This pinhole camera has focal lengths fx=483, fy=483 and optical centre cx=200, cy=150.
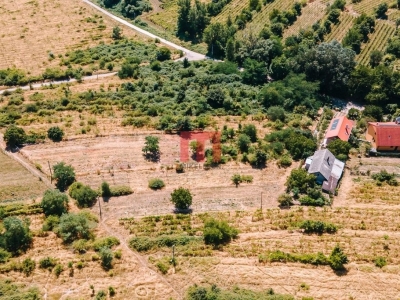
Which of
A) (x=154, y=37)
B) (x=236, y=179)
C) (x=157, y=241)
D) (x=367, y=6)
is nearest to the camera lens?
(x=157, y=241)

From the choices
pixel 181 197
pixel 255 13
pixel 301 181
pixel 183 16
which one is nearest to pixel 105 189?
pixel 181 197

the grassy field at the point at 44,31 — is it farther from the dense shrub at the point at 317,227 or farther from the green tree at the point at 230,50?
the dense shrub at the point at 317,227

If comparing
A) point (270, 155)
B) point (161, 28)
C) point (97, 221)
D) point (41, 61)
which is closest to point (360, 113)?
point (270, 155)

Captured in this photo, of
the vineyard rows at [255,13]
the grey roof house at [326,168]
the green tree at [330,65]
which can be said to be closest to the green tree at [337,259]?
the grey roof house at [326,168]

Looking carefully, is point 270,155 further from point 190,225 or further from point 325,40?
point 325,40

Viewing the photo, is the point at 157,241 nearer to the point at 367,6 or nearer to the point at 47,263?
the point at 47,263

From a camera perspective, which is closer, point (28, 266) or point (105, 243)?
point (28, 266)
